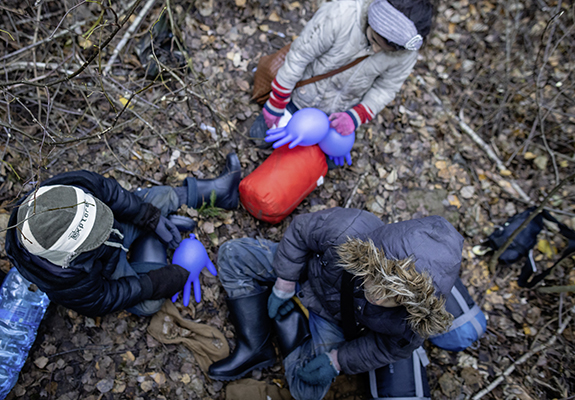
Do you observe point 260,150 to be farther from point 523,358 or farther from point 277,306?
point 523,358

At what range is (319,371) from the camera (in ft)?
9.17

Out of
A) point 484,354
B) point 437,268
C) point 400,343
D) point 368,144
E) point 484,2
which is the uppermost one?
point 484,2

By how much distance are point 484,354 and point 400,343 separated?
1.66 meters

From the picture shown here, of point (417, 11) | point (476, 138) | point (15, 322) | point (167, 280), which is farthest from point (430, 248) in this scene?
point (476, 138)

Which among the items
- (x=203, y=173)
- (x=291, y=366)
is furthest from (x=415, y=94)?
(x=291, y=366)

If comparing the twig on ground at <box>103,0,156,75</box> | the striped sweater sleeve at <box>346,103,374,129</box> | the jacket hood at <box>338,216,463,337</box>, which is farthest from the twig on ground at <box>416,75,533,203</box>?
the twig on ground at <box>103,0,156,75</box>

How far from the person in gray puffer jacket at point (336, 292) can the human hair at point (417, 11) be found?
5.07 feet

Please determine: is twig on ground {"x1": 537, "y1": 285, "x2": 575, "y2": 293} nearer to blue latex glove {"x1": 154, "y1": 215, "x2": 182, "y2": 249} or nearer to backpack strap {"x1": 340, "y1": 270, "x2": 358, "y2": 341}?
backpack strap {"x1": 340, "y1": 270, "x2": 358, "y2": 341}

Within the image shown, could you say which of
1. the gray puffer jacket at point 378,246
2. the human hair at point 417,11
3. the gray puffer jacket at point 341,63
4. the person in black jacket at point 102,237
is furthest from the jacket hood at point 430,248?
the person in black jacket at point 102,237

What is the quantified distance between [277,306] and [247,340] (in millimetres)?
416

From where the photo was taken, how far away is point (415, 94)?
15.1ft

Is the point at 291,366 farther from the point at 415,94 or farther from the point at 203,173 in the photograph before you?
the point at 415,94

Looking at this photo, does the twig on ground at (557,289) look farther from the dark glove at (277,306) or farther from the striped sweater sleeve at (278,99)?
the striped sweater sleeve at (278,99)

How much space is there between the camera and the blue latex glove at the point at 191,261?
10.3 ft
